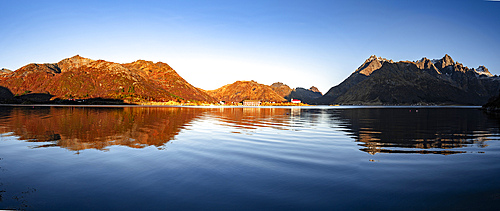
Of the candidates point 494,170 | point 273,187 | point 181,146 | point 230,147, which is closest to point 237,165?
point 273,187

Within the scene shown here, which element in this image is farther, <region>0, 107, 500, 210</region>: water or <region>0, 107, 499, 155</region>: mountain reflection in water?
<region>0, 107, 499, 155</region>: mountain reflection in water

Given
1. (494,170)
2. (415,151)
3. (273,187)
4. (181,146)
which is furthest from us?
(181,146)

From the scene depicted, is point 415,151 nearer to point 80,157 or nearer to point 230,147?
point 230,147

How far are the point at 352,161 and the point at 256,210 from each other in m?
10.6

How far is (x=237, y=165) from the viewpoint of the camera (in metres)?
16.7

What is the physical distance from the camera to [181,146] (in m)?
23.4

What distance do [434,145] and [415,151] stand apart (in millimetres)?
5158

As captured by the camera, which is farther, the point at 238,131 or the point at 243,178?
the point at 238,131

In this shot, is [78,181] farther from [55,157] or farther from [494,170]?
[494,170]

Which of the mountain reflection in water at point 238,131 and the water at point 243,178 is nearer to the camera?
→ the water at point 243,178

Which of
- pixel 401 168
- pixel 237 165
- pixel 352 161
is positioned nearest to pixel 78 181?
pixel 237 165

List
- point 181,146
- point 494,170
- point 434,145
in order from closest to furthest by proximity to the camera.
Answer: point 494,170
point 181,146
point 434,145

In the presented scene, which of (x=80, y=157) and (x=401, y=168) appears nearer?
(x=401, y=168)

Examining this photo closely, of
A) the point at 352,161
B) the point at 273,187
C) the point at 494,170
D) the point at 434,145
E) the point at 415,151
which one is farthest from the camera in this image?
the point at 434,145
